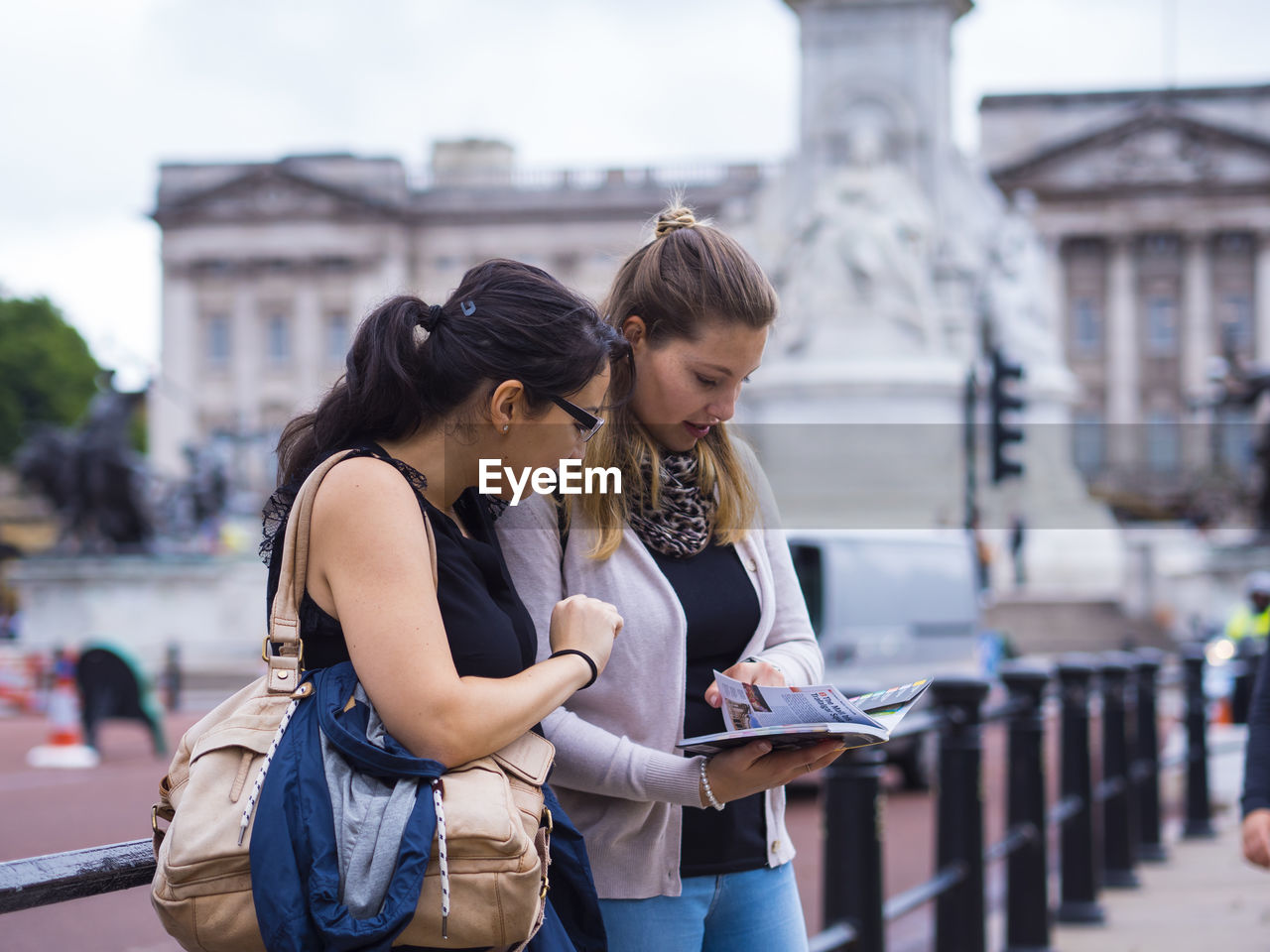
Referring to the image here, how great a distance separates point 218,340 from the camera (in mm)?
70812

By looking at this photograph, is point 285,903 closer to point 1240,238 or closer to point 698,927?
point 698,927

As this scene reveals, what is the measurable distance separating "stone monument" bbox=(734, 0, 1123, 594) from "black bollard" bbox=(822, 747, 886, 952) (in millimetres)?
21185

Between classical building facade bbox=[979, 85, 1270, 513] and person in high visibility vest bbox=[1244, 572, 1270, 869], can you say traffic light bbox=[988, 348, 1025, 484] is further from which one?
classical building facade bbox=[979, 85, 1270, 513]

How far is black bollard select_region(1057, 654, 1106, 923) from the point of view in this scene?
21.6ft

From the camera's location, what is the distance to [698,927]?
96.7 inches

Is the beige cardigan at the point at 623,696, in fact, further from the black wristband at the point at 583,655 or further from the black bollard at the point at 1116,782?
the black bollard at the point at 1116,782

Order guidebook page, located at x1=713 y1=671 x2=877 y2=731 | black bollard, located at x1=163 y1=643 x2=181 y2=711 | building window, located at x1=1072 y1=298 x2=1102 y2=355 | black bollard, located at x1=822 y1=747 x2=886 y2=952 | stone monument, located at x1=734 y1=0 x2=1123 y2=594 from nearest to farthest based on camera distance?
guidebook page, located at x1=713 y1=671 x2=877 y2=731 < black bollard, located at x1=822 y1=747 x2=886 y2=952 < black bollard, located at x1=163 y1=643 x2=181 y2=711 < stone monument, located at x1=734 y1=0 x2=1123 y2=594 < building window, located at x1=1072 y1=298 x2=1102 y2=355

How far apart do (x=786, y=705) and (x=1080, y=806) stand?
4857 mm

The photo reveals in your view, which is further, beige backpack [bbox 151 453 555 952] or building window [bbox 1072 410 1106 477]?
building window [bbox 1072 410 1106 477]

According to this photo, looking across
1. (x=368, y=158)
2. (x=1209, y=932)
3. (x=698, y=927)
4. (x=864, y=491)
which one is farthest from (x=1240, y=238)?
(x=698, y=927)

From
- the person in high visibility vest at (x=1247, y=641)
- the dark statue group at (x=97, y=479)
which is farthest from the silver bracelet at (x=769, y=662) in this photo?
the dark statue group at (x=97, y=479)

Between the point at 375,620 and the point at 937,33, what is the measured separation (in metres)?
29.0

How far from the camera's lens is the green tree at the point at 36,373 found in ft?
223

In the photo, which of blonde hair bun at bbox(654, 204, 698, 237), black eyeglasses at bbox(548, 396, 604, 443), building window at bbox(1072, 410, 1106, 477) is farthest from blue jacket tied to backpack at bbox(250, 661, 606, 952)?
building window at bbox(1072, 410, 1106, 477)
